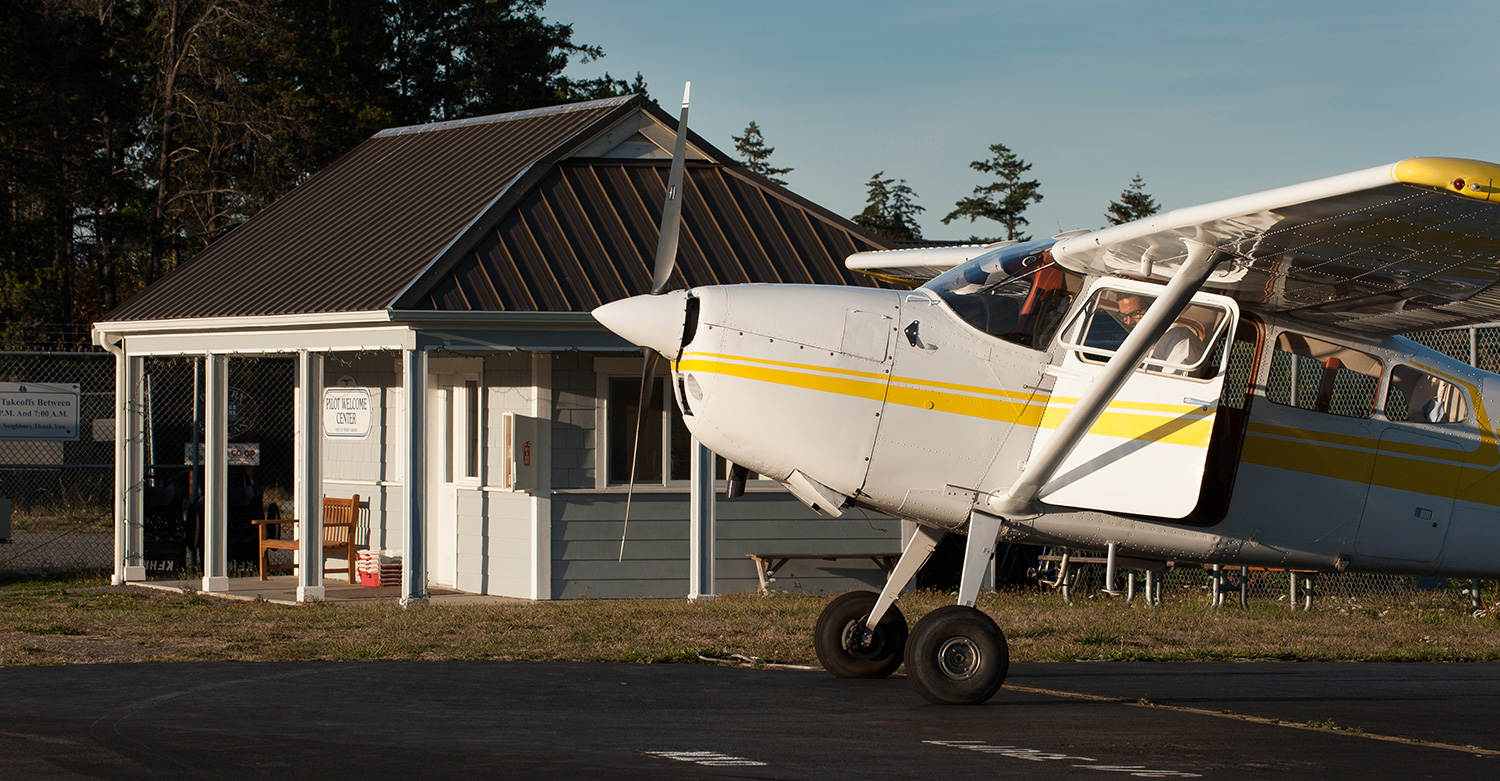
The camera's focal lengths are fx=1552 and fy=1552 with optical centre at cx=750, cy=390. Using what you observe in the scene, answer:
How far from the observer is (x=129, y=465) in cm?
1716

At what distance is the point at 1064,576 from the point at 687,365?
Answer: 8.41 m

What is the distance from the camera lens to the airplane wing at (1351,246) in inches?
268

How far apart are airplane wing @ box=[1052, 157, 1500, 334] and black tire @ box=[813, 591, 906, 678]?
2.51 m

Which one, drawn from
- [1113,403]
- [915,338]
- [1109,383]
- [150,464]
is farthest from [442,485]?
[1109,383]

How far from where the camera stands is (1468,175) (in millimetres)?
6305

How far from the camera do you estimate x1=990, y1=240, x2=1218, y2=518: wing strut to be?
7.86m

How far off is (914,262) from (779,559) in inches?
217

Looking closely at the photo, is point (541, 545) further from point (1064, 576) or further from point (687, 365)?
point (687, 365)

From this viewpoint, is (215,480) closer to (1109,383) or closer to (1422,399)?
(1109,383)

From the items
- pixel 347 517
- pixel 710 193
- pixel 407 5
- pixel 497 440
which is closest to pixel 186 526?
pixel 347 517

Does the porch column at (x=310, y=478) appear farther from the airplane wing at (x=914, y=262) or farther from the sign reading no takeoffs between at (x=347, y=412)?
the airplane wing at (x=914, y=262)

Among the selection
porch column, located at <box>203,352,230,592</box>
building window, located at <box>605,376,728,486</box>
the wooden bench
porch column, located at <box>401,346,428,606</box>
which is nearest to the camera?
porch column, located at <box>401,346,428,606</box>

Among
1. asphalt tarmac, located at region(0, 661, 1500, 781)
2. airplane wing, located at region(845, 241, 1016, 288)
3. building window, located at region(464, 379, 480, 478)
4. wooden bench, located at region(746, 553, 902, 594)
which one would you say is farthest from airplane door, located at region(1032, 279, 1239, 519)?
building window, located at region(464, 379, 480, 478)

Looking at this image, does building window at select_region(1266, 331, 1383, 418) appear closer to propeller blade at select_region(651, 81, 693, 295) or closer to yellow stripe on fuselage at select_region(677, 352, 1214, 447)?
yellow stripe on fuselage at select_region(677, 352, 1214, 447)
